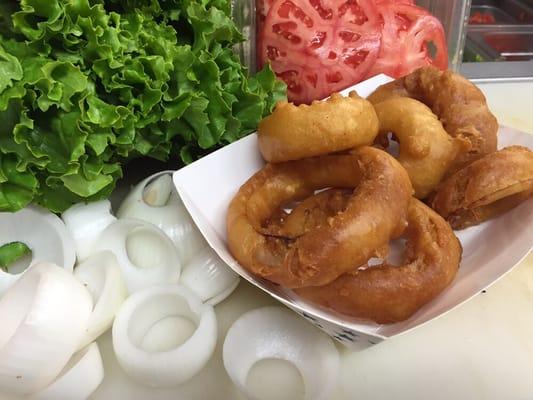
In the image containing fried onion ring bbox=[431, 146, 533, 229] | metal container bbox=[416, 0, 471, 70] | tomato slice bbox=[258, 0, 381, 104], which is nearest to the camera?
fried onion ring bbox=[431, 146, 533, 229]

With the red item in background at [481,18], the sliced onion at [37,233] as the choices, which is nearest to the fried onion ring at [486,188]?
the sliced onion at [37,233]

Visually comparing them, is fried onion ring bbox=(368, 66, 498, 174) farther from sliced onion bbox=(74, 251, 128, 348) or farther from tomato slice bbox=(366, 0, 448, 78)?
sliced onion bbox=(74, 251, 128, 348)

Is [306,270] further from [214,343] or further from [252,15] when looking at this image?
[252,15]

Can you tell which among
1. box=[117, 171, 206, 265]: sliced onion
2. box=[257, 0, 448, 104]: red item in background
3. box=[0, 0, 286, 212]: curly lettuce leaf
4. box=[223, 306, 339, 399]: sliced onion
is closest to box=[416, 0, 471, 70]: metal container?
box=[257, 0, 448, 104]: red item in background

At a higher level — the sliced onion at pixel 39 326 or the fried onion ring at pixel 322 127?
the fried onion ring at pixel 322 127

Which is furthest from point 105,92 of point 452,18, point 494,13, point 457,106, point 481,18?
point 494,13

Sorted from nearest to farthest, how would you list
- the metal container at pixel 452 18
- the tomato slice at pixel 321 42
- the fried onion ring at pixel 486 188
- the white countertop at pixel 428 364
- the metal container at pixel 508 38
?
the white countertop at pixel 428 364 < the fried onion ring at pixel 486 188 < the tomato slice at pixel 321 42 < the metal container at pixel 452 18 < the metal container at pixel 508 38

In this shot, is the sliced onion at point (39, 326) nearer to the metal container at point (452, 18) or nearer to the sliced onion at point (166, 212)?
the sliced onion at point (166, 212)
